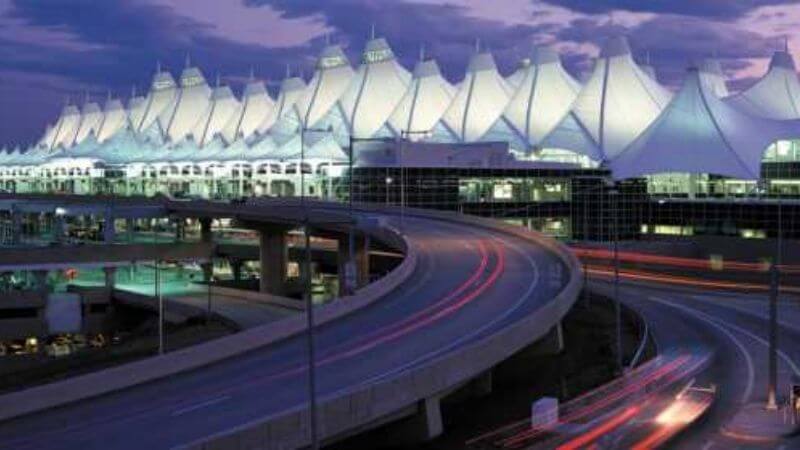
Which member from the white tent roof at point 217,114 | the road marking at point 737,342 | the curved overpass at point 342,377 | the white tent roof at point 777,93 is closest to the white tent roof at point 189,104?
the white tent roof at point 217,114

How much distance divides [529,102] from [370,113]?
26.4m

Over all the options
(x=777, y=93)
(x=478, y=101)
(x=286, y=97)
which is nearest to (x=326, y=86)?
(x=286, y=97)

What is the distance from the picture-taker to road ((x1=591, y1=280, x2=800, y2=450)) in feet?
93.9

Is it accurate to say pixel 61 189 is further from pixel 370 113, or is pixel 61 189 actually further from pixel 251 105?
pixel 370 113

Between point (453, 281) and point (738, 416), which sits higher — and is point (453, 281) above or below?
above

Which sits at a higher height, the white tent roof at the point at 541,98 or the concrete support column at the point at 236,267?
the white tent roof at the point at 541,98

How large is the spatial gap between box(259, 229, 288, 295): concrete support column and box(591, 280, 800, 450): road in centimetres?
2560

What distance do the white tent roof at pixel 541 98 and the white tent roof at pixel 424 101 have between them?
12.9 metres

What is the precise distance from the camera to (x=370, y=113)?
134500 millimetres

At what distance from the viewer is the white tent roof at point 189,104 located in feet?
600

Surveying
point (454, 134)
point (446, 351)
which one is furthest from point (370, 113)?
point (446, 351)

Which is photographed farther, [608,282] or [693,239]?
[693,239]

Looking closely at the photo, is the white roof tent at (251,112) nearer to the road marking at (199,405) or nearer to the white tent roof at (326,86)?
the white tent roof at (326,86)

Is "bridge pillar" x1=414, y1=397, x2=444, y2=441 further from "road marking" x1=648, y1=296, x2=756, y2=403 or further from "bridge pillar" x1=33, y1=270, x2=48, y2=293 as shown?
"bridge pillar" x1=33, y1=270, x2=48, y2=293
